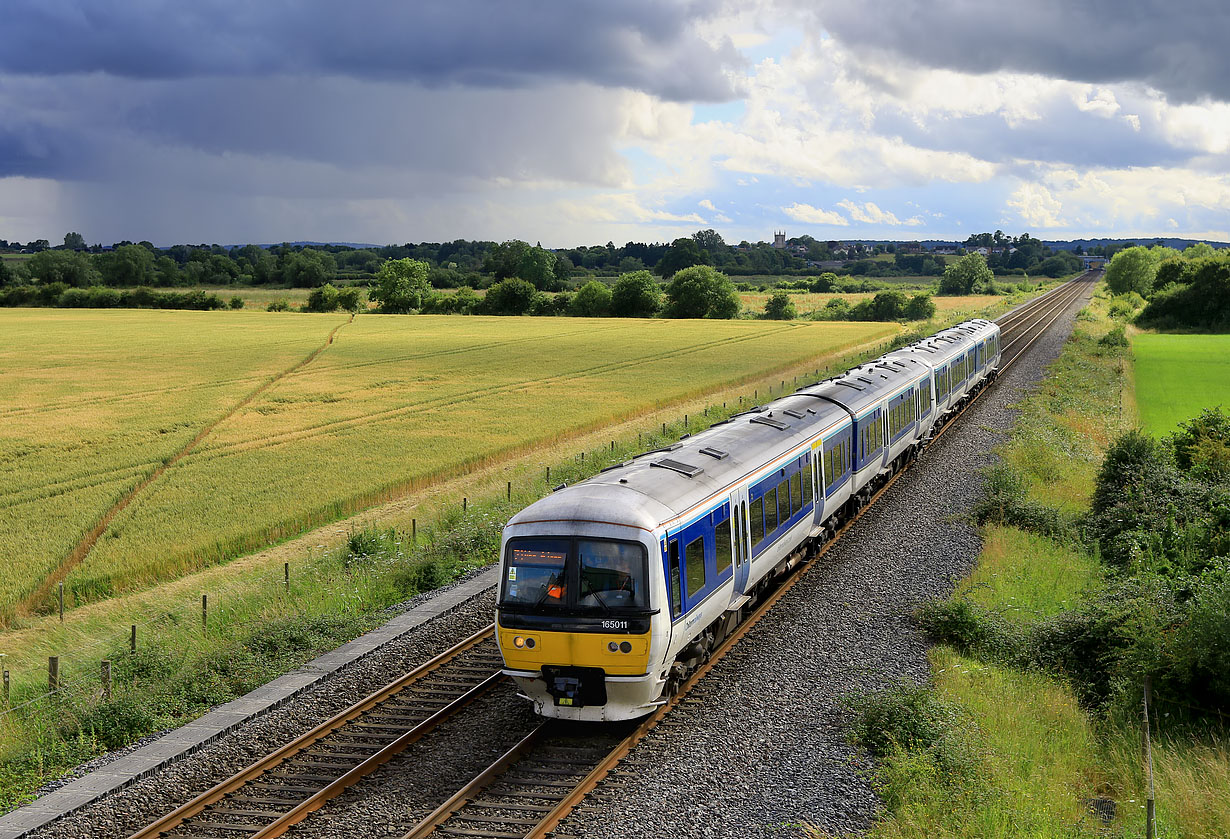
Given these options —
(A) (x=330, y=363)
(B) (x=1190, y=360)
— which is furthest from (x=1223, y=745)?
(A) (x=330, y=363)

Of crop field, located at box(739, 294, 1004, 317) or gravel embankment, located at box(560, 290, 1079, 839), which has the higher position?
crop field, located at box(739, 294, 1004, 317)

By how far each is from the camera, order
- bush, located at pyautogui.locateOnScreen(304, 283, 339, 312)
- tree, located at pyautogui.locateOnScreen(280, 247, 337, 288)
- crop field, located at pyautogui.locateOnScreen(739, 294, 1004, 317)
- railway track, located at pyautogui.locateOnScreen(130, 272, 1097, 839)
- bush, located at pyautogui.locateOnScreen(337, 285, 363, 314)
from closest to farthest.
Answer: railway track, located at pyautogui.locateOnScreen(130, 272, 1097, 839) → crop field, located at pyautogui.locateOnScreen(739, 294, 1004, 317) → bush, located at pyautogui.locateOnScreen(337, 285, 363, 314) → bush, located at pyautogui.locateOnScreen(304, 283, 339, 312) → tree, located at pyautogui.locateOnScreen(280, 247, 337, 288)

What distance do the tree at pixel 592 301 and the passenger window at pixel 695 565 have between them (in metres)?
115

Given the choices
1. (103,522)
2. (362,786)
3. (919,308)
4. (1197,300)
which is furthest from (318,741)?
(919,308)

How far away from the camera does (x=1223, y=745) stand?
12.2 m

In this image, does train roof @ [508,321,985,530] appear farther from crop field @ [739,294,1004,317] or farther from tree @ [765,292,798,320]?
crop field @ [739,294,1004,317]

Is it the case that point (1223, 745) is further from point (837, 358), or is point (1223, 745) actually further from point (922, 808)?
point (837, 358)

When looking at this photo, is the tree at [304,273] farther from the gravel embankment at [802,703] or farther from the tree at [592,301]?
the gravel embankment at [802,703]

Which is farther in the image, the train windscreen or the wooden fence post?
the train windscreen

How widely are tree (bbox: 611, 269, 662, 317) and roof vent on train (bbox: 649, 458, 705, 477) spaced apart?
366 ft

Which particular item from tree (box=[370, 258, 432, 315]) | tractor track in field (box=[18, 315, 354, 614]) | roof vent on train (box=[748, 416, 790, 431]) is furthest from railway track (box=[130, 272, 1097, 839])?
tree (box=[370, 258, 432, 315])

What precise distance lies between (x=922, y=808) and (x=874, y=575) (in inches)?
370

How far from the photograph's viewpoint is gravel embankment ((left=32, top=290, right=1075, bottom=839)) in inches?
427

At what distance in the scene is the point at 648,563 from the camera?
40.1 feet
